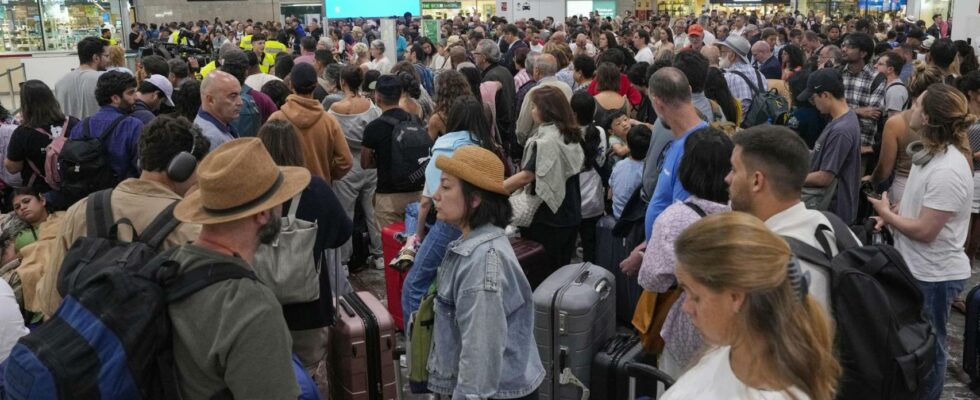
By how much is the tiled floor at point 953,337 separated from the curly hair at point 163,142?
1901 millimetres

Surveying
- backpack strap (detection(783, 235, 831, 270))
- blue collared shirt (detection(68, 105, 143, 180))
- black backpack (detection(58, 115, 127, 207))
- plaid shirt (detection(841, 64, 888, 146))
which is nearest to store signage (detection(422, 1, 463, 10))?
plaid shirt (detection(841, 64, 888, 146))

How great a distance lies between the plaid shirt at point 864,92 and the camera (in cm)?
649

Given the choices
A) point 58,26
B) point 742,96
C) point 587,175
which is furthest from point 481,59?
point 58,26

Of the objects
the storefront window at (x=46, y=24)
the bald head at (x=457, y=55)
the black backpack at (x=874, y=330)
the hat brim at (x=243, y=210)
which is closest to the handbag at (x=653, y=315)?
the black backpack at (x=874, y=330)

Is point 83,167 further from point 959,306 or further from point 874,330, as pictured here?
point 959,306

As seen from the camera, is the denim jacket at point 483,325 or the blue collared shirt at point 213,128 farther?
the blue collared shirt at point 213,128

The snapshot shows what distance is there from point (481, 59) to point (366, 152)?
11.7 feet

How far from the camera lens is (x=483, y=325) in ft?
8.70

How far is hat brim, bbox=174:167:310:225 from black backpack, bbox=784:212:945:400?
154cm

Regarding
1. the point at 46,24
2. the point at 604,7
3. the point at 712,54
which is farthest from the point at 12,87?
the point at 604,7

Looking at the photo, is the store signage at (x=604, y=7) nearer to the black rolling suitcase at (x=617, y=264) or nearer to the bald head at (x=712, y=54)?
the bald head at (x=712, y=54)

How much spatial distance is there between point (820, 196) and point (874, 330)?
2587 millimetres

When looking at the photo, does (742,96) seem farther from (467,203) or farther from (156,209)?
(156,209)

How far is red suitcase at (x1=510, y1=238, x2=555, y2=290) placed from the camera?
4.40 metres
